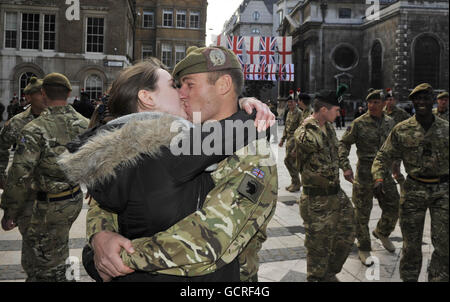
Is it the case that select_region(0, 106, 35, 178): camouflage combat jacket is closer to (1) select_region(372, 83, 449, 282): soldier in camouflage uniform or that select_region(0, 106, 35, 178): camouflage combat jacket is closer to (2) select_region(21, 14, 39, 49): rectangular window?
(1) select_region(372, 83, 449, 282): soldier in camouflage uniform

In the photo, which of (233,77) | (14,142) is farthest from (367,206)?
(14,142)

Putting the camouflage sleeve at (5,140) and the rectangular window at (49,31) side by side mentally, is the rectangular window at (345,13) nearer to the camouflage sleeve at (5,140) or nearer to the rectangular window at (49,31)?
the rectangular window at (49,31)

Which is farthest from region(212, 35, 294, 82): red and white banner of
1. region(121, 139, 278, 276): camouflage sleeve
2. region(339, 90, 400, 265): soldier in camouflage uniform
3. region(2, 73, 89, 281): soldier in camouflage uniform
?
region(121, 139, 278, 276): camouflage sleeve

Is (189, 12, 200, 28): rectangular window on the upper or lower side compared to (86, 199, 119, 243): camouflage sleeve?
upper

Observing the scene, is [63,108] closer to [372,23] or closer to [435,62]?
[435,62]

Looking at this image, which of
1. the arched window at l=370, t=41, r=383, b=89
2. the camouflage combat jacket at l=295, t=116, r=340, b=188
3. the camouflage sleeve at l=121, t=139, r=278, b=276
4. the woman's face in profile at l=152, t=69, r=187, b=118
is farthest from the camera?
the arched window at l=370, t=41, r=383, b=89

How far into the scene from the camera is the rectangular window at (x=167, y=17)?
36.7 metres

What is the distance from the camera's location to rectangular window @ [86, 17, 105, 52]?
2561cm

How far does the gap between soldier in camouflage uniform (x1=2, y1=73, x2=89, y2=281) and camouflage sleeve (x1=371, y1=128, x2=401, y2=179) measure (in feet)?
10.8

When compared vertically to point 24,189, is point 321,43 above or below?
above

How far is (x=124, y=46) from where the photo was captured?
26.3 metres

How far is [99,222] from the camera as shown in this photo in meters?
1.72
